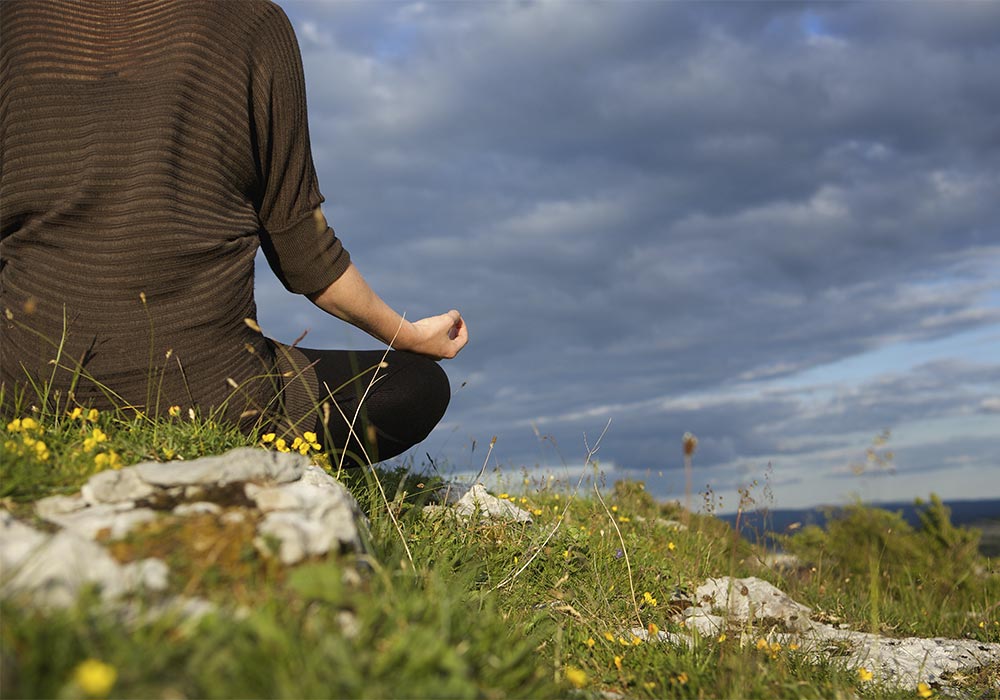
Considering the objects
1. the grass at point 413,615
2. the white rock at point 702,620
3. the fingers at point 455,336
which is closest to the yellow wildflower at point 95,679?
the grass at point 413,615

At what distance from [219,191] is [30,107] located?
813 millimetres

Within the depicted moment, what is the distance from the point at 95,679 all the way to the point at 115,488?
969 mm

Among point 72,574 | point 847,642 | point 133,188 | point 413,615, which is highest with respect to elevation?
point 133,188

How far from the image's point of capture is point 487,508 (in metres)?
5.03

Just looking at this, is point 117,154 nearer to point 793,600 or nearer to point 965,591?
point 793,600

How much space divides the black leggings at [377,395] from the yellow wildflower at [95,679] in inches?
95.0

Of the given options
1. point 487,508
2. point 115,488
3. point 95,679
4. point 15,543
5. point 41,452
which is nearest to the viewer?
point 95,679

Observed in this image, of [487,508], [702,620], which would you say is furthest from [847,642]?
[487,508]

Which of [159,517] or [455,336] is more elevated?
[455,336]

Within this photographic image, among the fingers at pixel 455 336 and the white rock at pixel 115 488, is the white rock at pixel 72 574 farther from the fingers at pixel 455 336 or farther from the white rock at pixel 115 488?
the fingers at pixel 455 336

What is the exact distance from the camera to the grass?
5.90ft

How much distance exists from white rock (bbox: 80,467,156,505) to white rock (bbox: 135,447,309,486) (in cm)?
3

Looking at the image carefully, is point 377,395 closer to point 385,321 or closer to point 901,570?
point 385,321

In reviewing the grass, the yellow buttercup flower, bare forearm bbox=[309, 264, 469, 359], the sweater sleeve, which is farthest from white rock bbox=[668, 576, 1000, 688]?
the sweater sleeve
